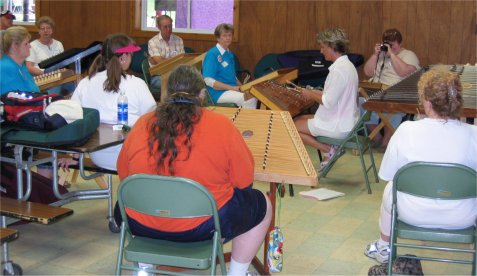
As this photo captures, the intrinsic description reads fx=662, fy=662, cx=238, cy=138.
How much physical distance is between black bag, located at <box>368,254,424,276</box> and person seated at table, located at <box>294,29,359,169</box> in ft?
6.07

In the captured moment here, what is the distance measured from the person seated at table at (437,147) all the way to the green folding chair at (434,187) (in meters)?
0.05

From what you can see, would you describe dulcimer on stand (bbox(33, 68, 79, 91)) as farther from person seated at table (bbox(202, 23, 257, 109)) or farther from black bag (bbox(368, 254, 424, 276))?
black bag (bbox(368, 254, 424, 276))

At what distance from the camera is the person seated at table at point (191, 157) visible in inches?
104

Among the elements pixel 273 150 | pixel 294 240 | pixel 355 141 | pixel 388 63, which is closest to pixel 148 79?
pixel 388 63

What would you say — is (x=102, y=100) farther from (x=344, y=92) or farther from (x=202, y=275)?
(x=344, y=92)

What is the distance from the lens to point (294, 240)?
4105mm

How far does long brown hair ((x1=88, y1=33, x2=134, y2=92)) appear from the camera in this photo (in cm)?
413

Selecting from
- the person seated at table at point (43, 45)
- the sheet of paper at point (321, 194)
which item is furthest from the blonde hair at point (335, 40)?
the person seated at table at point (43, 45)

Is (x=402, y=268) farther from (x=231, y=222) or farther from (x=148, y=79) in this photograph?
(x=148, y=79)

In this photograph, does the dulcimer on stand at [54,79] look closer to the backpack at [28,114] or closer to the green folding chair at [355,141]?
the backpack at [28,114]

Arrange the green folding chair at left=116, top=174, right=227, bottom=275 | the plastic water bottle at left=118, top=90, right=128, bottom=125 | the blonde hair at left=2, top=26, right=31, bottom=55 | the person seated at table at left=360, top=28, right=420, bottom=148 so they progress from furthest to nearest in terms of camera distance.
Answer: the person seated at table at left=360, top=28, right=420, bottom=148, the blonde hair at left=2, top=26, right=31, bottom=55, the plastic water bottle at left=118, top=90, right=128, bottom=125, the green folding chair at left=116, top=174, right=227, bottom=275

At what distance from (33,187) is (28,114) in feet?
2.24

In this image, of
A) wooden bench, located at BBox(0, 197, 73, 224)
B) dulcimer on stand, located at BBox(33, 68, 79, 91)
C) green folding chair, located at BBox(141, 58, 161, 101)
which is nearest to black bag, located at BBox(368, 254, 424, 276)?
wooden bench, located at BBox(0, 197, 73, 224)

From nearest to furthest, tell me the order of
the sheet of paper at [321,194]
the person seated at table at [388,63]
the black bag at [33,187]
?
the black bag at [33,187], the sheet of paper at [321,194], the person seated at table at [388,63]
